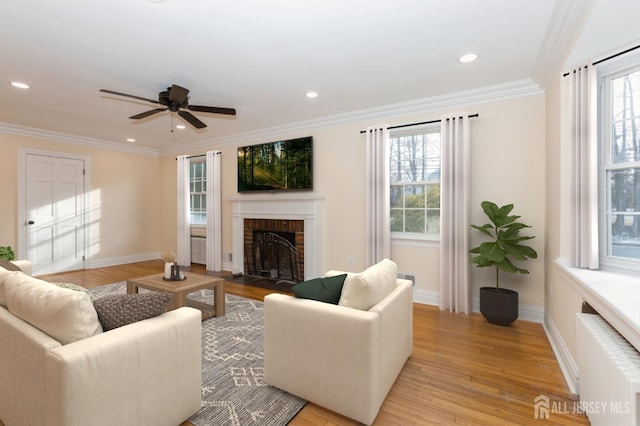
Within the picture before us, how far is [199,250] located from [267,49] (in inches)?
190

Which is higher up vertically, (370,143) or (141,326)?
(370,143)

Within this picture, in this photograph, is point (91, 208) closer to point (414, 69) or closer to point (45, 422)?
point (45, 422)

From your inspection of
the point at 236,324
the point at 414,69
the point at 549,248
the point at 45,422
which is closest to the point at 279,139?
the point at 414,69

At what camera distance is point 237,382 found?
2111 millimetres

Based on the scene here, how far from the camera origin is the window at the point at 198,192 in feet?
20.8

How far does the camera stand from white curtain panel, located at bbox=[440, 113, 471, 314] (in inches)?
136

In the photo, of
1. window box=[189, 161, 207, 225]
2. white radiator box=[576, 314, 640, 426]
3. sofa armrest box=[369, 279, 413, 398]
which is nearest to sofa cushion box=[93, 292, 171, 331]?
sofa armrest box=[369, 279, 413, 398]

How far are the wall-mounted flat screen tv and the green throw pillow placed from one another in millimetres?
2842

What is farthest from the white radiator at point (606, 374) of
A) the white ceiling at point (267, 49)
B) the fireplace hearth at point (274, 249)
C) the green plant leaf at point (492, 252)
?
the fireplace hearth at point (274, 249)

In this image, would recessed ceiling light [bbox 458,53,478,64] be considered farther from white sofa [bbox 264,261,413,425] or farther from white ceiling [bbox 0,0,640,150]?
white sofa [bbox 264,261,413,425]

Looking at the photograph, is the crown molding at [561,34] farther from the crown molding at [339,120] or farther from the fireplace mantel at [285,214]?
the fireplace mantel at [285,214]

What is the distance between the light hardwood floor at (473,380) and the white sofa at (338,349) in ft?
0.41

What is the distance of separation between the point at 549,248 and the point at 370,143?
7.72ft

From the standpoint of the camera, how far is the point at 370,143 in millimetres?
4070
